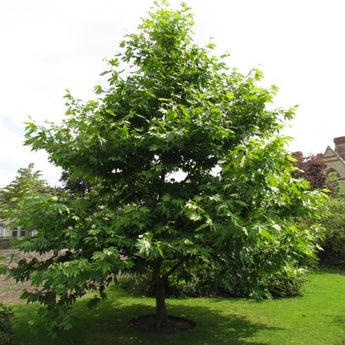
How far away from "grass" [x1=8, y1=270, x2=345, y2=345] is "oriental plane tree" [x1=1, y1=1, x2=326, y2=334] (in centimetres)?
102

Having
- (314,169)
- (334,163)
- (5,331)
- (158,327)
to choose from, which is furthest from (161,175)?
(334,163)

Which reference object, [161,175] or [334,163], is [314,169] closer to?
[334,163]

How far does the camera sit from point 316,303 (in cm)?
1138

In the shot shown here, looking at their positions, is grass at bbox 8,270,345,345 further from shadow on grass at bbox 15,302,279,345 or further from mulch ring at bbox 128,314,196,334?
mulch ring at bbox 128,314,196,334

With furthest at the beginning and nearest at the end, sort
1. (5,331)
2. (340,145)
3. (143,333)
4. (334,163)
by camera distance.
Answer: (340,145) < (334,163) < (143,333) < (5,331)

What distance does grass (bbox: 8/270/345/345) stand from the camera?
7.71 m

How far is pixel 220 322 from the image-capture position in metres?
9.30

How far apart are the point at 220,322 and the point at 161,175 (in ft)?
14.8

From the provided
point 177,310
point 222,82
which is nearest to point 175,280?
point 177,310

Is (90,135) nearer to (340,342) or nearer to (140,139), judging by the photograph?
(140,139)

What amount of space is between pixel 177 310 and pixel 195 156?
550cm

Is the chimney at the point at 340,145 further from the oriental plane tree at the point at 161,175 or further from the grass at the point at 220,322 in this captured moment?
the oriental plane tree at the point at 161,175

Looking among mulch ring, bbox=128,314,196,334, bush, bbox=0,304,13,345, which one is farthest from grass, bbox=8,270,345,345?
bush, bbox=0,304,13,345

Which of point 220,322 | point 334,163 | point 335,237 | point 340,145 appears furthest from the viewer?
point 340,145
